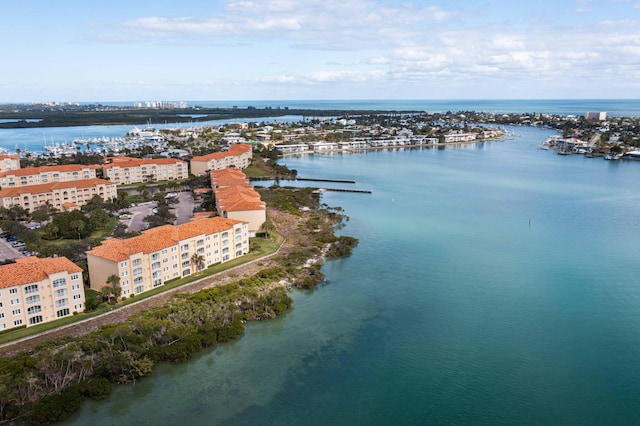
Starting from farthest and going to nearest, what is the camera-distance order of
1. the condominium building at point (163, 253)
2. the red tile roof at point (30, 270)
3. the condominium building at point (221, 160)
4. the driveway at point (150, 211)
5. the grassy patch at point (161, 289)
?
the condominium building at point (221, 160) < the driveway at point (150, 211) < the condominium building at point (163, 253) < the red tile roof at point (30, 270) < the grassy patch at point (161, 289)

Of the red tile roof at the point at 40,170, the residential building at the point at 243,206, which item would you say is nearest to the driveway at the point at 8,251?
the residential building at the point at 243,206

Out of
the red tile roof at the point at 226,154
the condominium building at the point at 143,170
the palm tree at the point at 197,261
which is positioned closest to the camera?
the palm tree at the point at 197,261

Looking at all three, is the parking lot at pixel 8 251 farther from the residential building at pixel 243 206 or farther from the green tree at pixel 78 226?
the residential building at pixel 243 206

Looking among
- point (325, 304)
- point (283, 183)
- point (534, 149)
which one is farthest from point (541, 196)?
point (534, 149)

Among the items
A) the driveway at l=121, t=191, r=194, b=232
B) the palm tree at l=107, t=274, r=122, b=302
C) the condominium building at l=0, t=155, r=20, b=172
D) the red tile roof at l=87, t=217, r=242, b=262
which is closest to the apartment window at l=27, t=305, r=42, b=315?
the palm tree at l=107, t=274, r=122, b=302

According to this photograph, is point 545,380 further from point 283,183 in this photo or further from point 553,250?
point 283,183

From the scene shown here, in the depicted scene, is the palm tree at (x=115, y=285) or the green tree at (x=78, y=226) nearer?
the palm tree at (x=115, y=285)

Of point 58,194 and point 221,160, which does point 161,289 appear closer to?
point 58,194
